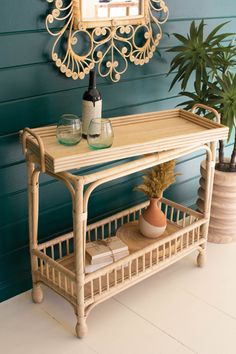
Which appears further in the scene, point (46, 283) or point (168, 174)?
point (168, 174)

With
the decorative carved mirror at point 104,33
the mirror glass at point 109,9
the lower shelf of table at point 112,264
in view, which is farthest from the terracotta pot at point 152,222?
the mirror glass at point 109,9

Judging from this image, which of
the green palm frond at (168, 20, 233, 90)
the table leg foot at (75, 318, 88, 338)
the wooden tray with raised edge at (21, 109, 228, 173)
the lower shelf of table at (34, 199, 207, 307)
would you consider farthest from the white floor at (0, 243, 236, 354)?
the green palm frond at (168, 20, 233, 90)

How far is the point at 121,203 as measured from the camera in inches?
102

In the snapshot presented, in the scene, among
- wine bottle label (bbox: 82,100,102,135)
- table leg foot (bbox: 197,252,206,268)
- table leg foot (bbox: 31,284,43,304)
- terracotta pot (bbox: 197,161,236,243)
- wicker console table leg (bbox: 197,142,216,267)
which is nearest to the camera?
wine bottle label (bbox: 82,100,102,135)

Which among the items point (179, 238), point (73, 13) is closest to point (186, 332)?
point (179, 238)

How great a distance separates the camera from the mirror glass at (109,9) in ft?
6.76

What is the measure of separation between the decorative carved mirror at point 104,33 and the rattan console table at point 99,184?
0.29 metres

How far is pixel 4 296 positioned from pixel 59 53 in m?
1.12

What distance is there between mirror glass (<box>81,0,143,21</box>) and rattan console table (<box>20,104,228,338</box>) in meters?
0.46

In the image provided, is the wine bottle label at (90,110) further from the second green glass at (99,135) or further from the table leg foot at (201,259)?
the table leg foot at (201,259)

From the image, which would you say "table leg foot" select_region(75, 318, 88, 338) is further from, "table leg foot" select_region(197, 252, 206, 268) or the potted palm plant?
the potted palm plant

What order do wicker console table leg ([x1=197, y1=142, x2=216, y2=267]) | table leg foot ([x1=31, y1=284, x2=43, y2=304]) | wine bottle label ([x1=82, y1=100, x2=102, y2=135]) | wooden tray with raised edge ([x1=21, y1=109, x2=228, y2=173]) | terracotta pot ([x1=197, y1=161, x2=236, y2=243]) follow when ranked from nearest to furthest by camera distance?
wooden tray with raised edge ([x1=21, y1=109, x2=228, y2=173]), wine bottle label ([x1=82, y1=100, x2=102, y2=135]), table leg foot ([x1=31, y1=284, x2=43, y2=304]), wicker console table leg ([x1=197, y1=142, x2=216, y2=267]), terracotta pot ([x1=197, y1=161, x2=236, y2=243])

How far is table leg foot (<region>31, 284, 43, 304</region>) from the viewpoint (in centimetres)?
218

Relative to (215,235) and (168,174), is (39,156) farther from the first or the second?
(215,235)
